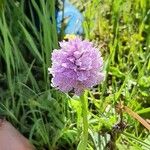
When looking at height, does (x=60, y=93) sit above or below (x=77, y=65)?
below

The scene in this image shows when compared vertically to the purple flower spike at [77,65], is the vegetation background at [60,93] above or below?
below

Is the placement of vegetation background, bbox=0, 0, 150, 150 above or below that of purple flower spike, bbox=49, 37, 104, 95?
below

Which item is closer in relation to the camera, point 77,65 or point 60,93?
point 77,65

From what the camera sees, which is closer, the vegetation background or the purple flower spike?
the purple flower spike

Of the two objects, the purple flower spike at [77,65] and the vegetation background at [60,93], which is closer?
the purple flower spike at [77,65]

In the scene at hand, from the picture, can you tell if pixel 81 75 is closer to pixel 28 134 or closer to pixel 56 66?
pixel 56 66
